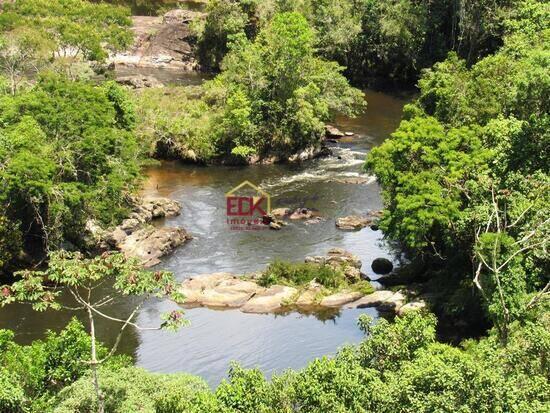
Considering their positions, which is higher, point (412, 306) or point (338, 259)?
point (412, 306)

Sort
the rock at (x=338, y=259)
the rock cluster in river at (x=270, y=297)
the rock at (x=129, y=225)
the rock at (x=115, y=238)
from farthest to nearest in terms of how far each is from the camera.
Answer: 1. the rock at (x=129, y=225)
2. the rock at (x=115, y=238)
3. the rock at (x=338, y=259)
4. the rock cluster in river at (x=270, y=297)

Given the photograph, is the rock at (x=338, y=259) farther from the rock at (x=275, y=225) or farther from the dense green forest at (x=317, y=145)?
the rock at (x=275, y=225)

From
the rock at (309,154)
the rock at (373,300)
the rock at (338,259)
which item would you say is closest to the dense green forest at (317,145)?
the rock at (309,154)

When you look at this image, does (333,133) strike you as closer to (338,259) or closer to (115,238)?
(338,259)

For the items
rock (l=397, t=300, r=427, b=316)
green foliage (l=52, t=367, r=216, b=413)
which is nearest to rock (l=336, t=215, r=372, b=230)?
rock (l=397, t=300, r=427, b=316)

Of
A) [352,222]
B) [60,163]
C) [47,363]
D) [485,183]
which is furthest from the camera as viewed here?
[352,222]

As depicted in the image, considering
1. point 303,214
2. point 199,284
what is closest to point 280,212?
point 303,214
